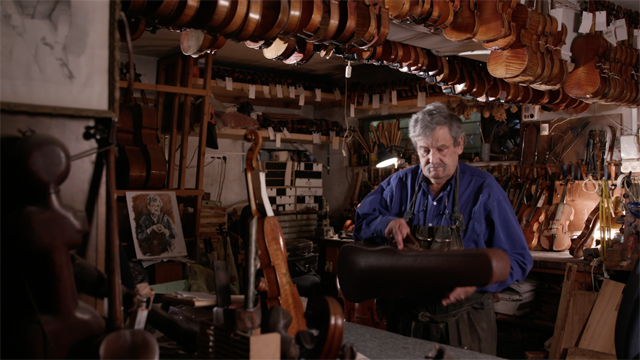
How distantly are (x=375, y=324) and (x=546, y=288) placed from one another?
5.99 ft

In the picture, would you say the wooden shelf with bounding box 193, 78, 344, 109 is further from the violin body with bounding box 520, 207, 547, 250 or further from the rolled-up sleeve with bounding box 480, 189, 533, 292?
the rolled-up sleeve with bounding box 480, 189, 533, 292

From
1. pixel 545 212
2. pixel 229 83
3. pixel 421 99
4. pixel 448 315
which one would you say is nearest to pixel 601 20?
pixel 421 99

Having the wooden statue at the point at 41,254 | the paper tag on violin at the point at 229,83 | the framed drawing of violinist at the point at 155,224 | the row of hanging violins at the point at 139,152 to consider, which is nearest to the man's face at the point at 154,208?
the framed drawing of violinist at the point at 155,224

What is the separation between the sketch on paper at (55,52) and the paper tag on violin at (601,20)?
175 inches

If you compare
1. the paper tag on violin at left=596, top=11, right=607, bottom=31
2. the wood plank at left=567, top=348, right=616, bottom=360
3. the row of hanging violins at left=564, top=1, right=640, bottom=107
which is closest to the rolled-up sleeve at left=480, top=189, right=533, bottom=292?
the wood plank at left=567, top=348, right=616, bottom=360

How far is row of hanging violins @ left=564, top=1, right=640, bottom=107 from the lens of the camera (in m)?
4.21

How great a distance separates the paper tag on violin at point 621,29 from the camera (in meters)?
4.59

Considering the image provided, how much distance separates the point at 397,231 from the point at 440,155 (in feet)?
2.06

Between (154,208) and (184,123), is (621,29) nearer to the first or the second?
(184,123)

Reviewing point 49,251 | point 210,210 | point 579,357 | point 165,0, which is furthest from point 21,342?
point 210,210

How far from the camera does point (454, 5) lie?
3025mm

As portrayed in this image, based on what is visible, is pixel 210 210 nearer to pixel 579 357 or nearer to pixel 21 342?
pixel 579 357

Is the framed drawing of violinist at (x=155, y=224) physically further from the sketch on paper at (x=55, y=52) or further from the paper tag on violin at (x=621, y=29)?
the paper tag on violin at (x=621, y=29)

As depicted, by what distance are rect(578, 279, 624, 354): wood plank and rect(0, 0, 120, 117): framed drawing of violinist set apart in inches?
176
